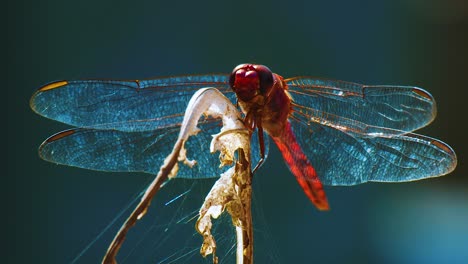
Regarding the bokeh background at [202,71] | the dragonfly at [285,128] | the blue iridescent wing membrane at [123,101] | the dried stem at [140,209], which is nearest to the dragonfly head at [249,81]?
the dragonfly at [285,128]

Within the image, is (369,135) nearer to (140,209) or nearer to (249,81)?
(249,81)

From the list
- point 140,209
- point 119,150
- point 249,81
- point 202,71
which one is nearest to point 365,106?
point 249,81

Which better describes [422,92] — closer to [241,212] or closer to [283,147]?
[283,147]

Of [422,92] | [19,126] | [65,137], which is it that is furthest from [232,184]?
[19,126]

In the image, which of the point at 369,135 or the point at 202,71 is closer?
the point at 369,135

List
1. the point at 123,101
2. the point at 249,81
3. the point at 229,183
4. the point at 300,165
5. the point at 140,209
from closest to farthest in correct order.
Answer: the point at 140,209
the point at 229,183
the point at 249,81
the point at 123,101
the point at 300,165

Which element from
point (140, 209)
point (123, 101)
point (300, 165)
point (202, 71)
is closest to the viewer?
point (140, 209)

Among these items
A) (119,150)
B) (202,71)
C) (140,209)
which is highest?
(140,209)
